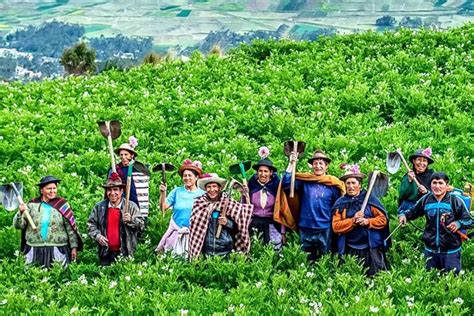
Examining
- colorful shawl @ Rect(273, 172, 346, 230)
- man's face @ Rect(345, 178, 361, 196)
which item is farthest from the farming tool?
man's face @ Rect(345, 178, 361, 196)

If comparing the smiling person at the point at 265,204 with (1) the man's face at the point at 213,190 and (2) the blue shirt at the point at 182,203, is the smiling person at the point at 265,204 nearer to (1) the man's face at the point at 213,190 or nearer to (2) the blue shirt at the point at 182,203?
(1) the man's face at the point at 213,190

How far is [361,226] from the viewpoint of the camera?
9422mm

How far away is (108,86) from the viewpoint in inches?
767

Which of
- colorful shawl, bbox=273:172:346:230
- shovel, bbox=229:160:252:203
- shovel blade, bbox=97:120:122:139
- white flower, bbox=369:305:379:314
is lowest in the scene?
white flower, bbox=369:305:379:314

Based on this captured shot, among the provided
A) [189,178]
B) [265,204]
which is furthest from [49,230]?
[265,204]

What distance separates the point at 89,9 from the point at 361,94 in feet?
304

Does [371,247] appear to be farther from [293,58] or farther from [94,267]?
[293,58]

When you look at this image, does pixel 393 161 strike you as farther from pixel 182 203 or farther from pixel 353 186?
pixel 182 203

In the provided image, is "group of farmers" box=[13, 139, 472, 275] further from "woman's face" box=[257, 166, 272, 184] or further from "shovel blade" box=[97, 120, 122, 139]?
"shovel blade" box=[97, 120, 122, 139]

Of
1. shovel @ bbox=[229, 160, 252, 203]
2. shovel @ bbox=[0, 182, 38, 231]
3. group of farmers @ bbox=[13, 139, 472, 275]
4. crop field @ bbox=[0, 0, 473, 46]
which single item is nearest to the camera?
group of farmers @ bbox=[13, 139, 472, 275]

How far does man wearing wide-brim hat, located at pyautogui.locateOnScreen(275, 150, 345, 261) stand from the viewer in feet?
32.8

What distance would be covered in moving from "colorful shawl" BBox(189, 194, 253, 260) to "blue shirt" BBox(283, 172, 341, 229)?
757 millimetres

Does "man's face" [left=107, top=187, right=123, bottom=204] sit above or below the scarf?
above

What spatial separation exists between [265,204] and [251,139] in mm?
5205
